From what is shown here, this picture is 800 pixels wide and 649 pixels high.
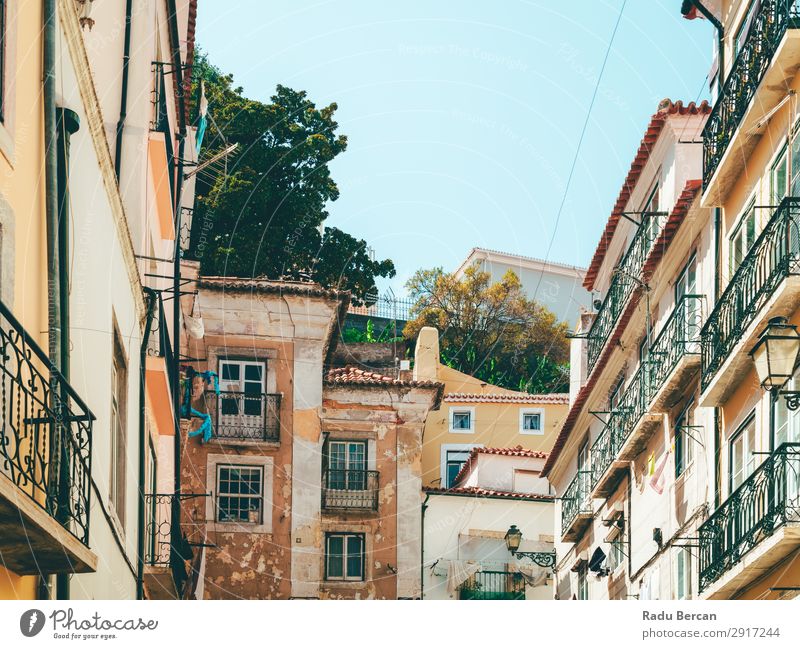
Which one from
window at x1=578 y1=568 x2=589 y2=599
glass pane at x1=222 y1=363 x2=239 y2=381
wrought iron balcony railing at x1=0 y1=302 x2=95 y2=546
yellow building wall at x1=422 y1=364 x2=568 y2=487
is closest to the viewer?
wrought iron balcony railing at x1=0 y1=302 x2=95 y2=546

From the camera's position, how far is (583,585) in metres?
24.2

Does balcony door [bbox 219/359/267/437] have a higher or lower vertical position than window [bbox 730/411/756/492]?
higher

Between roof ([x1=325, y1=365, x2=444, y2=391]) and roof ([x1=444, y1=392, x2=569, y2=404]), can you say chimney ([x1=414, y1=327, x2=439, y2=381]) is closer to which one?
roof ([x1=325, y1=365, x2=444, y2=391])

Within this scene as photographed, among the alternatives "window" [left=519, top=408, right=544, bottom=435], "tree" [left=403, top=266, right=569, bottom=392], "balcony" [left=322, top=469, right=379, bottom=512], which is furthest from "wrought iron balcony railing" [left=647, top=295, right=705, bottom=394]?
"window" [left=519, top=408, right=544, bottom=435]

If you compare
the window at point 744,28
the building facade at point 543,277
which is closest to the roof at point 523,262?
the building facade at point 543,277

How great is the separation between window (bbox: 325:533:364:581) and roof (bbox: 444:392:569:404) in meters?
7.06

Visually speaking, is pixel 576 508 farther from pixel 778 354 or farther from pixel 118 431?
pixel 778 354

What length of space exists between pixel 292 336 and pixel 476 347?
7114 millimetres

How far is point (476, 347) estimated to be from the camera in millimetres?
34750

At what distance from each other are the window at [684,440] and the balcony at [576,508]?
5.25 m

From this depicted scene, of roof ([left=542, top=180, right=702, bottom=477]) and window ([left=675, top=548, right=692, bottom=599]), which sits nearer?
window ([left=675, top=548, right=692, bottom=599])

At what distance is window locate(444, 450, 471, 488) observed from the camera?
3412cm

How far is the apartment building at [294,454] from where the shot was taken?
27.0 metres
